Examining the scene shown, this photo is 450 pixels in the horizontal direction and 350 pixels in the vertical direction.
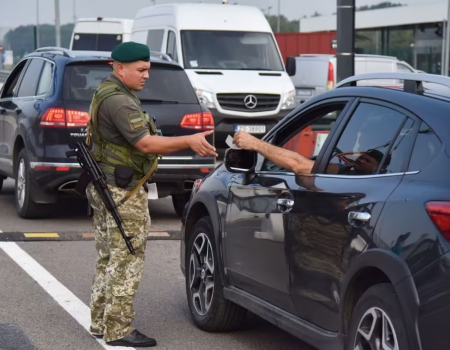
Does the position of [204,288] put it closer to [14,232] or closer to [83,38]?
[14,232]

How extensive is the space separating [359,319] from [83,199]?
9.14 metres

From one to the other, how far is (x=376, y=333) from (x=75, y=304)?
3.40 m

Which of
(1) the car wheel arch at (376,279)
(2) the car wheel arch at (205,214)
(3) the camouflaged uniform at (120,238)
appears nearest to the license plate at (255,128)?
(2) the car wheel arch at (205,214)

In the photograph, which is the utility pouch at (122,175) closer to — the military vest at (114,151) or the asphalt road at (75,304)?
the military vest at (114,151)

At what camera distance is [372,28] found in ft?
214


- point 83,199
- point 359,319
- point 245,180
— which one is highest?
point 245,180

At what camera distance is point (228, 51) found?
19672 millimetres

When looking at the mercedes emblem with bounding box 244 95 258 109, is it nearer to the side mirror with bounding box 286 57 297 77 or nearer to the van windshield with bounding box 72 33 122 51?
the side mirror with bounding box 286 57 297 77

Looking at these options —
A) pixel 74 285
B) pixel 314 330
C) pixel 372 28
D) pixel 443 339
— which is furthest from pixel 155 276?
pixel 372 28

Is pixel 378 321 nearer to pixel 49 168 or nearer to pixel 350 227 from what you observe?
pixel 350 227

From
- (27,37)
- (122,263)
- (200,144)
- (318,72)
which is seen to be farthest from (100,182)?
(27,37)

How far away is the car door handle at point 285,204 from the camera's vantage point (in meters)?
5.39

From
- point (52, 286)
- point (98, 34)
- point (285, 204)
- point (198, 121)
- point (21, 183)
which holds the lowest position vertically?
point (52, 286)

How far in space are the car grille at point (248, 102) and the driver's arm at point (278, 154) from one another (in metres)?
13.1
